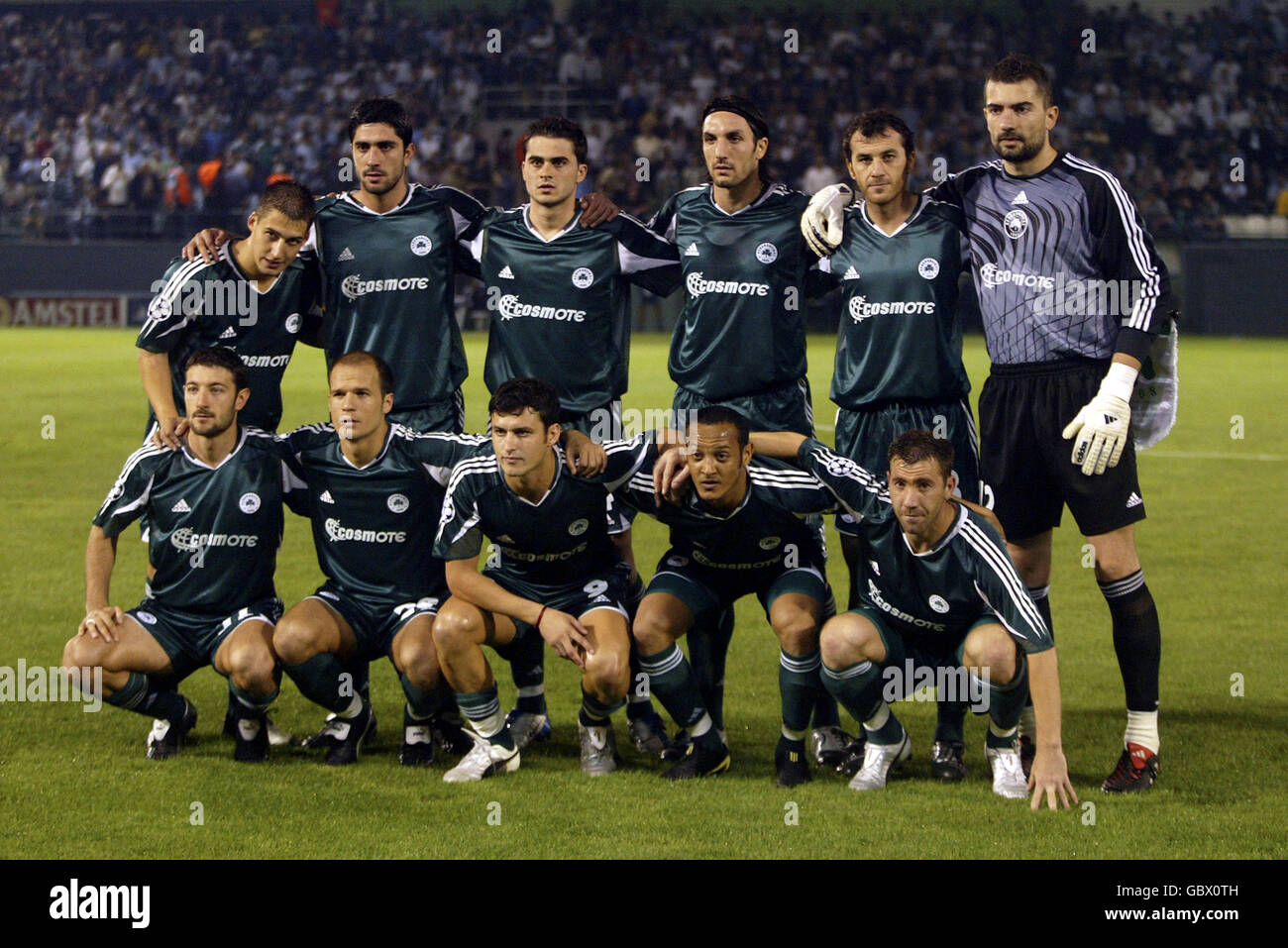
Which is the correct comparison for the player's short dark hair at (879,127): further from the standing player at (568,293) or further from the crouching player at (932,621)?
the crouching player at (932,621)

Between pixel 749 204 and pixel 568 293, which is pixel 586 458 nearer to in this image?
pixel 568 293

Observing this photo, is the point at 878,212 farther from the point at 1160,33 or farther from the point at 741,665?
the point at 1160,33

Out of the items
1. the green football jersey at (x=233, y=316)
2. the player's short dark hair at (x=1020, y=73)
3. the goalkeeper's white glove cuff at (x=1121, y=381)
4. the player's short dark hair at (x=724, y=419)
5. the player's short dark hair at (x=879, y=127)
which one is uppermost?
the player's short dark hair at (x=1020, y=73)

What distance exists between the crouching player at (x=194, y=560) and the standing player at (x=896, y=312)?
2.04 meters

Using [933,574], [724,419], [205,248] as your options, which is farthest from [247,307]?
[933,574]

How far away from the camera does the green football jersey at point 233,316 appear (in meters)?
5.89

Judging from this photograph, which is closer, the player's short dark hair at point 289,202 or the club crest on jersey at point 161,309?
the player's short dark hair at point 289,202

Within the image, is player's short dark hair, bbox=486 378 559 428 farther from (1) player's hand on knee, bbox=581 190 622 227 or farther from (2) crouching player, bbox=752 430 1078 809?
(2) crouching player, bbox=752 430 1078 809

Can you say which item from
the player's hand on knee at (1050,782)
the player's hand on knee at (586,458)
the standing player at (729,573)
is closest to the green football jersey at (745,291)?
the standing player at (729,573)

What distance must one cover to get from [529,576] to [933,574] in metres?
1.41

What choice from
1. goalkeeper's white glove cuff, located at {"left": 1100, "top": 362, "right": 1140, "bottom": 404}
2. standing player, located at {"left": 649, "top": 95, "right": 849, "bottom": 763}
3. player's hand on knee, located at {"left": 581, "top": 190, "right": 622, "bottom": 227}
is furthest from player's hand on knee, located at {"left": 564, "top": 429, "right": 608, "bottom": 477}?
goalkeeper's white glove cuff, located at {"left": 1100, "top": 362, "right": 1140, "bottom": 404}

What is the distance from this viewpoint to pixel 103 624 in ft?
17.6
